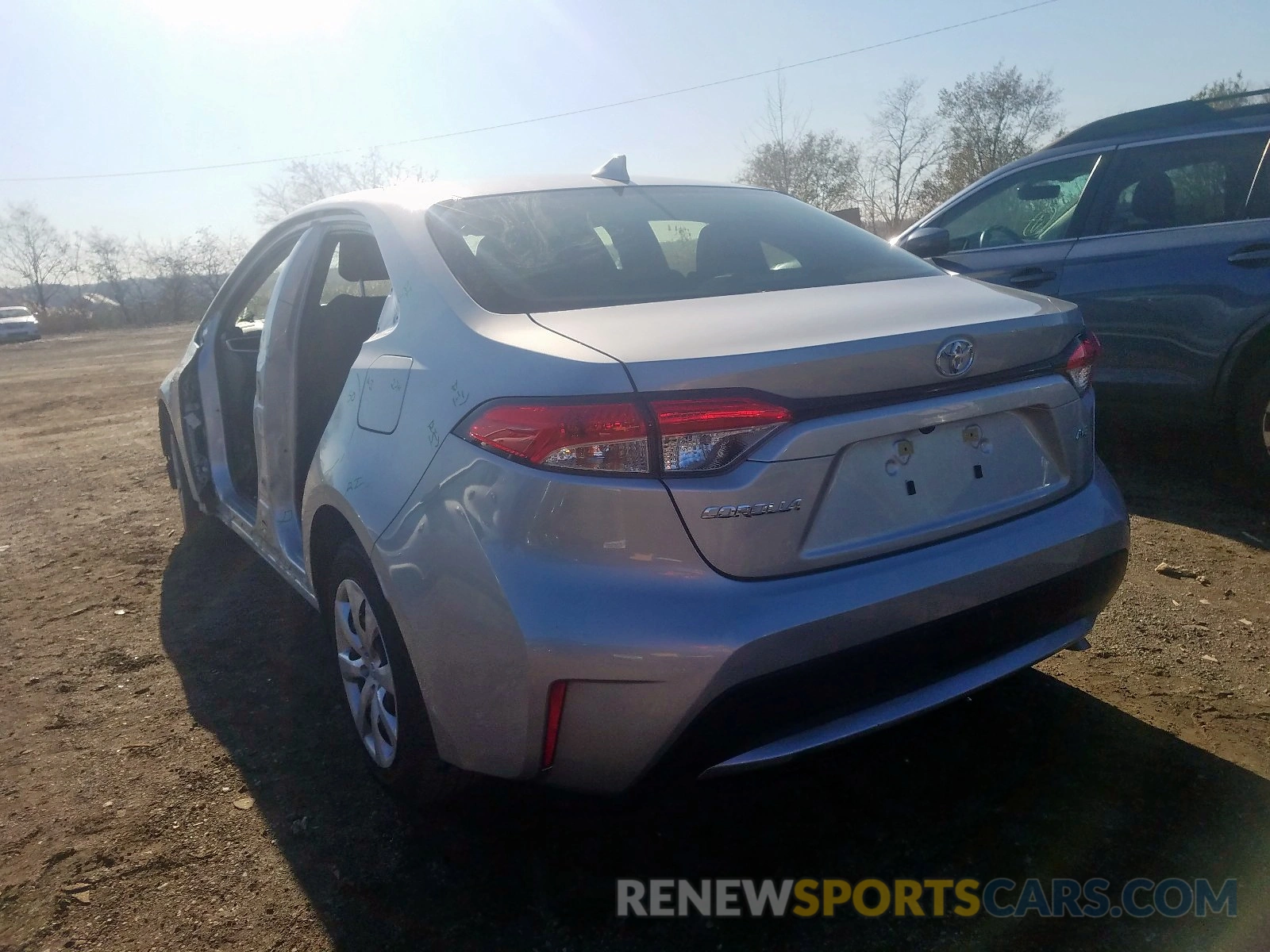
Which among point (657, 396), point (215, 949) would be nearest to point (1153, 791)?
point (657, 396)

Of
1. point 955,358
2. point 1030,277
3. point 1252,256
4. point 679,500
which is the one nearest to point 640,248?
point 955,358

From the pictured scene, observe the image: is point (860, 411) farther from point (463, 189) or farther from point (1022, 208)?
point (1022, 208)

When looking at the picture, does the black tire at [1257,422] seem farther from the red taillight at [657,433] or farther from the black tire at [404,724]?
the black tire at [404,724]

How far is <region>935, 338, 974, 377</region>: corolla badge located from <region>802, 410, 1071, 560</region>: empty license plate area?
11 cm

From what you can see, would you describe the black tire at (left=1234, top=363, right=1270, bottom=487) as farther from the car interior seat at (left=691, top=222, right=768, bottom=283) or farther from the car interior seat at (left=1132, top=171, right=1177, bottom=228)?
the car interior seat at (left=691, top=222, right=768, bottom=283)

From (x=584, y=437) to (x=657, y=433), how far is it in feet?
0.44

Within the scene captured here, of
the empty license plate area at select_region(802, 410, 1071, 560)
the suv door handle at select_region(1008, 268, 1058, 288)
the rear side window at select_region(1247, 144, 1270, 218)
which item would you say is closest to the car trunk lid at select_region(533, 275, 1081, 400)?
the empty license plate area at select_region(802, 410, 1071, 560)

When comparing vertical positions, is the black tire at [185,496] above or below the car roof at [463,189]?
below

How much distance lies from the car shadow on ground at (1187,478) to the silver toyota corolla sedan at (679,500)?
2.18 meters

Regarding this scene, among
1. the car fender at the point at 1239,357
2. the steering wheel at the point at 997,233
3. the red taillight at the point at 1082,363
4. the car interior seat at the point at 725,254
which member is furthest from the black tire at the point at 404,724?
the steering wheel at the point at 997,233

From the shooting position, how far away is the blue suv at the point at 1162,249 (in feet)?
13.3

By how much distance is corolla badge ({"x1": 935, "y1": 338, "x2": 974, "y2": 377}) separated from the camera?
1936mm

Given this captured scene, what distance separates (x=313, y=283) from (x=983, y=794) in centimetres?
256

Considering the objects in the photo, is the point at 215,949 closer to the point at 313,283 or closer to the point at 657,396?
the point at 657,396
